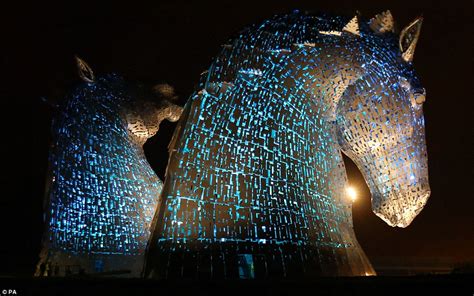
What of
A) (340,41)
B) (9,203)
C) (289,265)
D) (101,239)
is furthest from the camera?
(9,203)

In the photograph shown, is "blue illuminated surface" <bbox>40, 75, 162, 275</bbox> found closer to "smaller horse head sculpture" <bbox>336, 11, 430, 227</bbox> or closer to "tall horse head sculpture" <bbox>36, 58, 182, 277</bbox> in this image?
"tall horse head sculpture" <bbox>36, 58, 182, 277</bbox>

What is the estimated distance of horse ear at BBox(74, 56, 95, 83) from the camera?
607cm

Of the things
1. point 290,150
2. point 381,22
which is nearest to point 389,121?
point 381,22

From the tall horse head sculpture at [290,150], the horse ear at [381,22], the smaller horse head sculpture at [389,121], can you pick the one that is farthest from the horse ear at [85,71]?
the horse ear at [381,22]

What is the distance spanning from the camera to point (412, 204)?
5406 millimetres

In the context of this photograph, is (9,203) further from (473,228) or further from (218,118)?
(473,228)

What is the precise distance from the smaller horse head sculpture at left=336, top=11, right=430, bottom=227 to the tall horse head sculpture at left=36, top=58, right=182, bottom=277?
114 inches

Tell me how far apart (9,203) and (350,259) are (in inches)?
341

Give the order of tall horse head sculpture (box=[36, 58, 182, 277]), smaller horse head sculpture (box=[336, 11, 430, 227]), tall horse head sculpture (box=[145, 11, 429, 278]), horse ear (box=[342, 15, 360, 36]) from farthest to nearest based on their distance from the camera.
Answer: tall horse head sculpture (box=[36, 58, 182, 277]), smaller horse head sculpture (box=[336, 11, 430, 227]), horse ear (box=[342, 15, 360, 36]), tall horse head sculpture (box=[145, 11, 429, 278])

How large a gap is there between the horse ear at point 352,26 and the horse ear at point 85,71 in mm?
3349

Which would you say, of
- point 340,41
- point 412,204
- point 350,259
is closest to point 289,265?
point 350,259

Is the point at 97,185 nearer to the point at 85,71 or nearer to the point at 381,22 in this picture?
the point at 85,71

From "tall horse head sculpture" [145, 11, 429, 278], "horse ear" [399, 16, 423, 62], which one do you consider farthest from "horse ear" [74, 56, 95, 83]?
"horse ear" [399, 16, 423, 62]

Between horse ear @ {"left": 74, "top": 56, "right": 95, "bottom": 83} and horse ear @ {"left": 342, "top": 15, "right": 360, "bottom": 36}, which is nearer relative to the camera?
horse ear @ {"left": 342, "top": 15, "right": 360, "bottom": 36}
